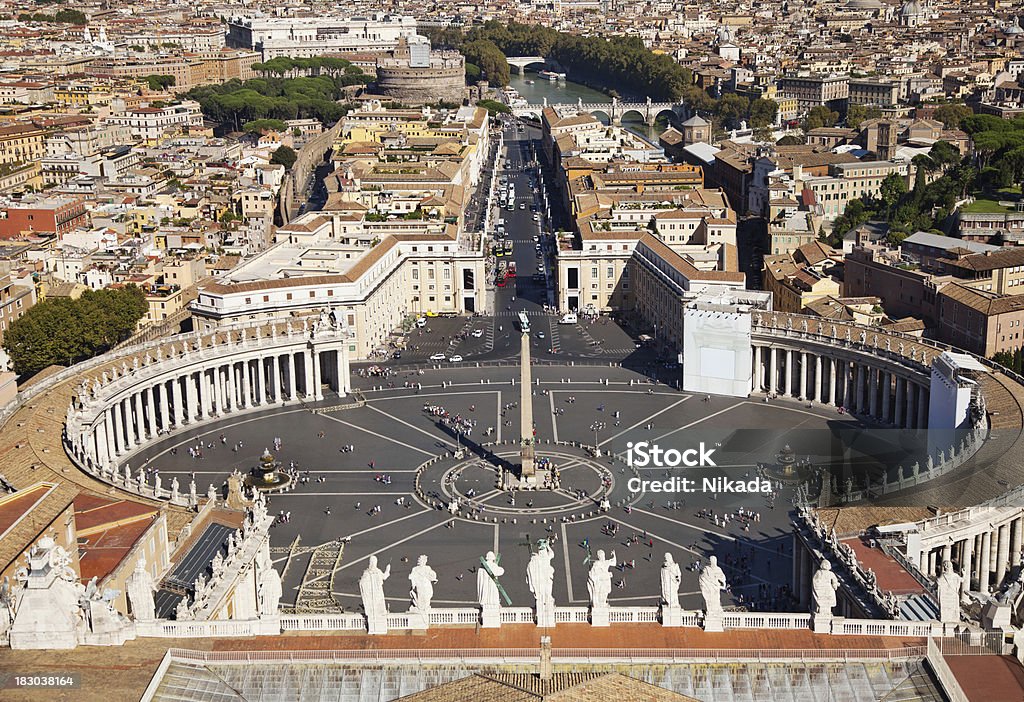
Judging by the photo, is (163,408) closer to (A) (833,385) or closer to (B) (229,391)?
(B) (229,391)

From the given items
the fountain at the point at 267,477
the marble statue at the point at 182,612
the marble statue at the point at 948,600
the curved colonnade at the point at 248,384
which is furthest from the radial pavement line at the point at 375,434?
the marble statue at the point at 948,600

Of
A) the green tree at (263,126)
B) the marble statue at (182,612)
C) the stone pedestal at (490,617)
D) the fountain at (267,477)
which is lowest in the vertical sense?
the fountain at (267,477)

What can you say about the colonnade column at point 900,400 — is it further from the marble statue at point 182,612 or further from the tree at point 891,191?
the marble statue at point 182,612

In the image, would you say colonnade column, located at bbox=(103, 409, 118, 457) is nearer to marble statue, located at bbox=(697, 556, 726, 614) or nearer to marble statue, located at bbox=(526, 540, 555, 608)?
marble statue, located at bbox=(526, 540, 555, 608)

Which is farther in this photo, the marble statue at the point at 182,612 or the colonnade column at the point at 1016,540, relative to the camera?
the colonnade column at the point at 1016,540

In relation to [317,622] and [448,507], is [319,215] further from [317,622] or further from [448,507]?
[317,622]
